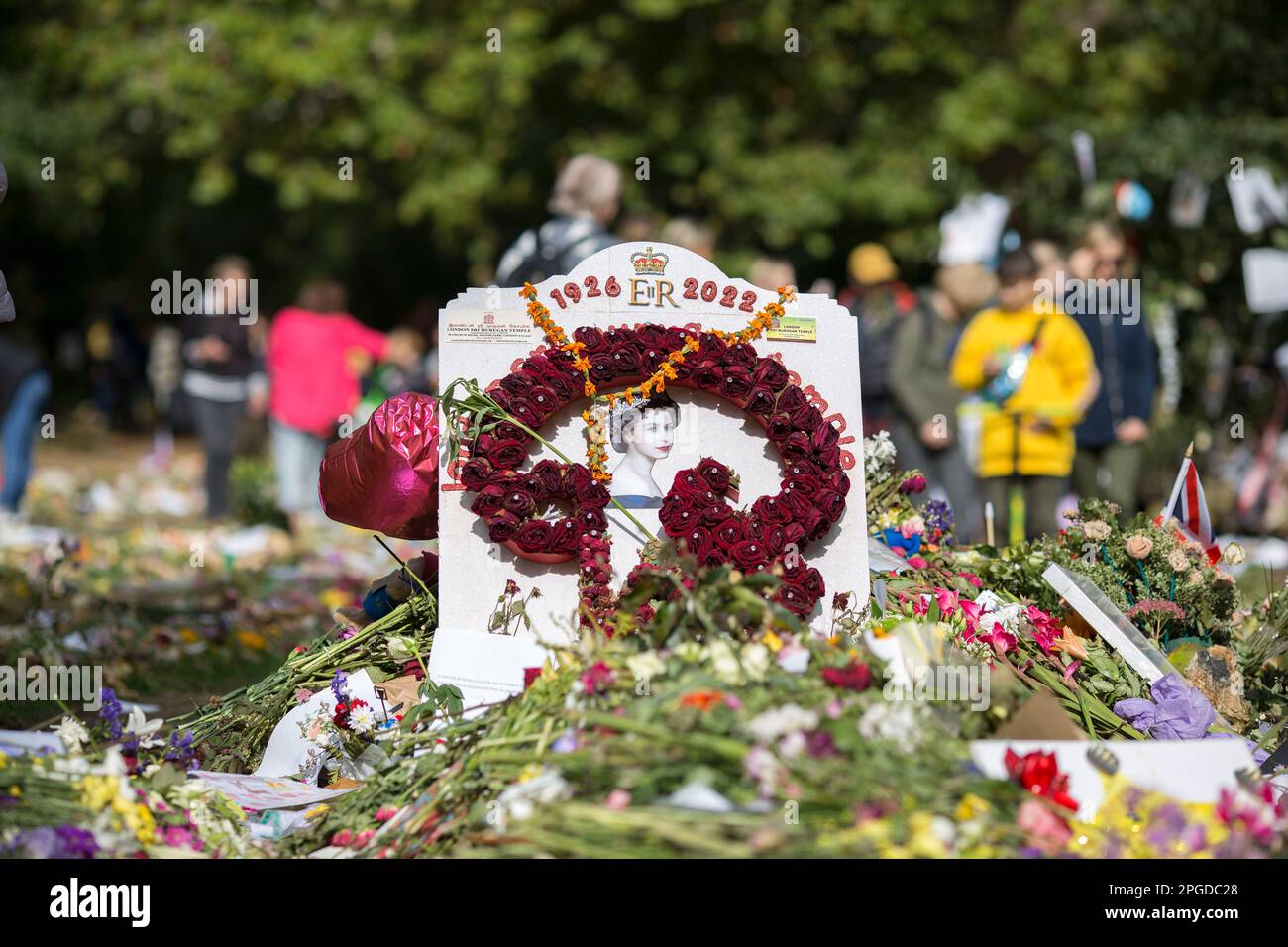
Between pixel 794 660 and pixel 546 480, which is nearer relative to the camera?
pixel 794 660

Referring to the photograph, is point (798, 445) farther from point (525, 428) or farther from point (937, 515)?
point (937, 515)

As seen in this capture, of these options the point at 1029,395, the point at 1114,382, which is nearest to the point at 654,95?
the point at 1114,382

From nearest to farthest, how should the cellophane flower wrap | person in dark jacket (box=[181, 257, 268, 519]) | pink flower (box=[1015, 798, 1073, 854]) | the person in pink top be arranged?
pink flower (box=[1015, 798, 1073, 854]), the cellophane flower wrap, the person in pink top, person in dark jacket (box=[181, 257, 268, 519])

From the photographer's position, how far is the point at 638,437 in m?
4.16

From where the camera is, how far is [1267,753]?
3994 mm

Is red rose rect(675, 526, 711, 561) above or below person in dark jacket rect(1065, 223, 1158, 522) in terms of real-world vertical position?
below

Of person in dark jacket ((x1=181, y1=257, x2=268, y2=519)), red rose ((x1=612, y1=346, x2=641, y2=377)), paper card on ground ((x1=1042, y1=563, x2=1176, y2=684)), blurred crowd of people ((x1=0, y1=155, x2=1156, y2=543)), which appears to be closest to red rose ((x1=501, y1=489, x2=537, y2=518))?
red rose ((x1=612, y1=346, x2=641, y2=377))

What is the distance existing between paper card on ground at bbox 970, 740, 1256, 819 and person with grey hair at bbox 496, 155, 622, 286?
12.7ft

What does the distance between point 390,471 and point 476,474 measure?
37 cm

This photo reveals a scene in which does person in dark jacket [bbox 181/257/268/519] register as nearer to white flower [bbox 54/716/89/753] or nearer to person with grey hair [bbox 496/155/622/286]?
person with grey hair [bbox 496/155/622/286]

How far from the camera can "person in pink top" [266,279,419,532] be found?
10383 millimetres

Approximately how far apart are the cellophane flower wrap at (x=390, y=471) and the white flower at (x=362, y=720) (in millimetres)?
610
